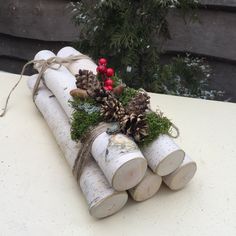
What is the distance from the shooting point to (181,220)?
2.14 ft

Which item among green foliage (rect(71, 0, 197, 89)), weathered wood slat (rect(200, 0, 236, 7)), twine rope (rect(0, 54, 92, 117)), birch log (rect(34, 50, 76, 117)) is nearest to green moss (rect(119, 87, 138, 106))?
birch log (rect(34, 50, 76, 117))

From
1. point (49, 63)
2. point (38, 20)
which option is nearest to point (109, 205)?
point (49, 63)

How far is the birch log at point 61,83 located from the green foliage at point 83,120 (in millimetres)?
56

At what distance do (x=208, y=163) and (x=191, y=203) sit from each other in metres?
0.14

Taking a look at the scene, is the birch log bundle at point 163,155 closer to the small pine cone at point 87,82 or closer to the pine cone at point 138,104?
the pine cone at point 138,104

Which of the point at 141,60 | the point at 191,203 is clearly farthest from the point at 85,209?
the point at 141,60

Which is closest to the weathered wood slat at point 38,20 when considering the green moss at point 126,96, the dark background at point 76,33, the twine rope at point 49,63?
the dark background at point 76,33

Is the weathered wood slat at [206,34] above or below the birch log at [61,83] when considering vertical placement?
below

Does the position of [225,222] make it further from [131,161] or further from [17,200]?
[17,200]

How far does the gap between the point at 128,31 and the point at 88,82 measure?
0.51m

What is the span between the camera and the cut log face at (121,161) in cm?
60

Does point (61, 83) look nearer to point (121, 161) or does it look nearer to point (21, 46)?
point (121, 161)

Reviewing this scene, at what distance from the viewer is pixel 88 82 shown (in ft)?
2.57

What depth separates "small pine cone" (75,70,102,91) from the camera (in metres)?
0.77
